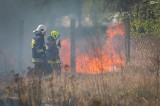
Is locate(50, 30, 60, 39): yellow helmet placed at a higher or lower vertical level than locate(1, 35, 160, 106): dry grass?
higher

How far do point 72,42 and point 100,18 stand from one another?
16140 mm

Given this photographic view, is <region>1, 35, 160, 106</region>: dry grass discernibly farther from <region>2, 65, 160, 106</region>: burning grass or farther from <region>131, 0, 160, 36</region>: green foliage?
<region>131, 0, 160, 36</region>: green foliage

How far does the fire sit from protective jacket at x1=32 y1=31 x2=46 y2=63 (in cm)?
134

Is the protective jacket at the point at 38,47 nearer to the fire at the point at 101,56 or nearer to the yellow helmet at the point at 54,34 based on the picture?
the yellow helmet at the point at 54,34

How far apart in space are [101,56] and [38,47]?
9.20ft

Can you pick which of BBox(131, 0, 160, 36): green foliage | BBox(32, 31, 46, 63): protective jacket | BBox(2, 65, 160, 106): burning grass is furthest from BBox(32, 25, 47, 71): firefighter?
BBox(131, 0, 160, 36): green foliage

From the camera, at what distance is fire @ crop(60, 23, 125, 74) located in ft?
29.4

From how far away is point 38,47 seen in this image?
36.1 feet

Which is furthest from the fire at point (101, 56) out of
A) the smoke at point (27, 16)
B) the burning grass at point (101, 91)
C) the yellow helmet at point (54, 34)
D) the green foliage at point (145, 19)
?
the smoke at point (27, 16)

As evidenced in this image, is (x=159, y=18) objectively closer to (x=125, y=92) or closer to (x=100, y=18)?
(x=125, y=92)

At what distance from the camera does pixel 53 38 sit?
1134 centimetres

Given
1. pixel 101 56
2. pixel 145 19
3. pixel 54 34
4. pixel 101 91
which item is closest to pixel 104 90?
pixel 101 91

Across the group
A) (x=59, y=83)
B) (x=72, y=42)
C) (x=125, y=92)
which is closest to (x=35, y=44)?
(x=72, y=42)

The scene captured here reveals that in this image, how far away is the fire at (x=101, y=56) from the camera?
8.95m
